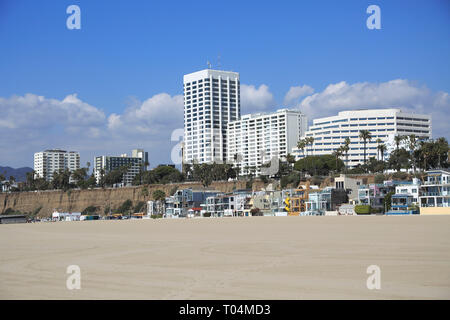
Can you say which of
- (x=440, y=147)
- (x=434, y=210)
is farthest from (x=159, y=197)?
(x=434, y=210)

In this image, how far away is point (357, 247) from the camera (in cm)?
1855

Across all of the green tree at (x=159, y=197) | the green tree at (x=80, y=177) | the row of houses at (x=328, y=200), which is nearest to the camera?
the row of houses at (x=328, y=200)

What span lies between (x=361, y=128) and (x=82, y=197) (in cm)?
8746

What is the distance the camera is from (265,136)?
616 ft

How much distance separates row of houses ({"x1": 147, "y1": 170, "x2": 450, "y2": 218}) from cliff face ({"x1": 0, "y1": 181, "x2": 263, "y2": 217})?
50.8 ft

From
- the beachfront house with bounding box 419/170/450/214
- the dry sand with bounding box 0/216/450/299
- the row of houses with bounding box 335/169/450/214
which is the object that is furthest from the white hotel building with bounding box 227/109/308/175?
the dry sand with bounding box 0/216/450/299

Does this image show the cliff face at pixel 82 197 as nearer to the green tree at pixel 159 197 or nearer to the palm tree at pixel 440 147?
the green tree at pixel 159 197

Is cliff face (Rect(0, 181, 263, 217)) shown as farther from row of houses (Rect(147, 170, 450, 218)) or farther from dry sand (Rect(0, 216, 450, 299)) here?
dry sand (Rect(0, 216, 450, 299))

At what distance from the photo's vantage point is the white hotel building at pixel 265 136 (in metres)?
183

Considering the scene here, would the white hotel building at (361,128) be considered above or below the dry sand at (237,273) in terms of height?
above

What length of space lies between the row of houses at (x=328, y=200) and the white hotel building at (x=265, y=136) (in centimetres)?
6664

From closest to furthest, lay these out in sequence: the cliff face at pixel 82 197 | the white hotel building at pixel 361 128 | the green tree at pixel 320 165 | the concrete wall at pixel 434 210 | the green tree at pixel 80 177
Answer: the concrete wall at pixel 434 210 < the green tree at pixel 320 165 < the cliff face at pixel 82 197 < the white hotel building at pixel 361 128 < the green tree at pixel 80 177

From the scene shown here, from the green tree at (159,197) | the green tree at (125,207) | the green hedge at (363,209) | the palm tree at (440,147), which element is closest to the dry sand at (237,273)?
the green hedge at (363,209)
